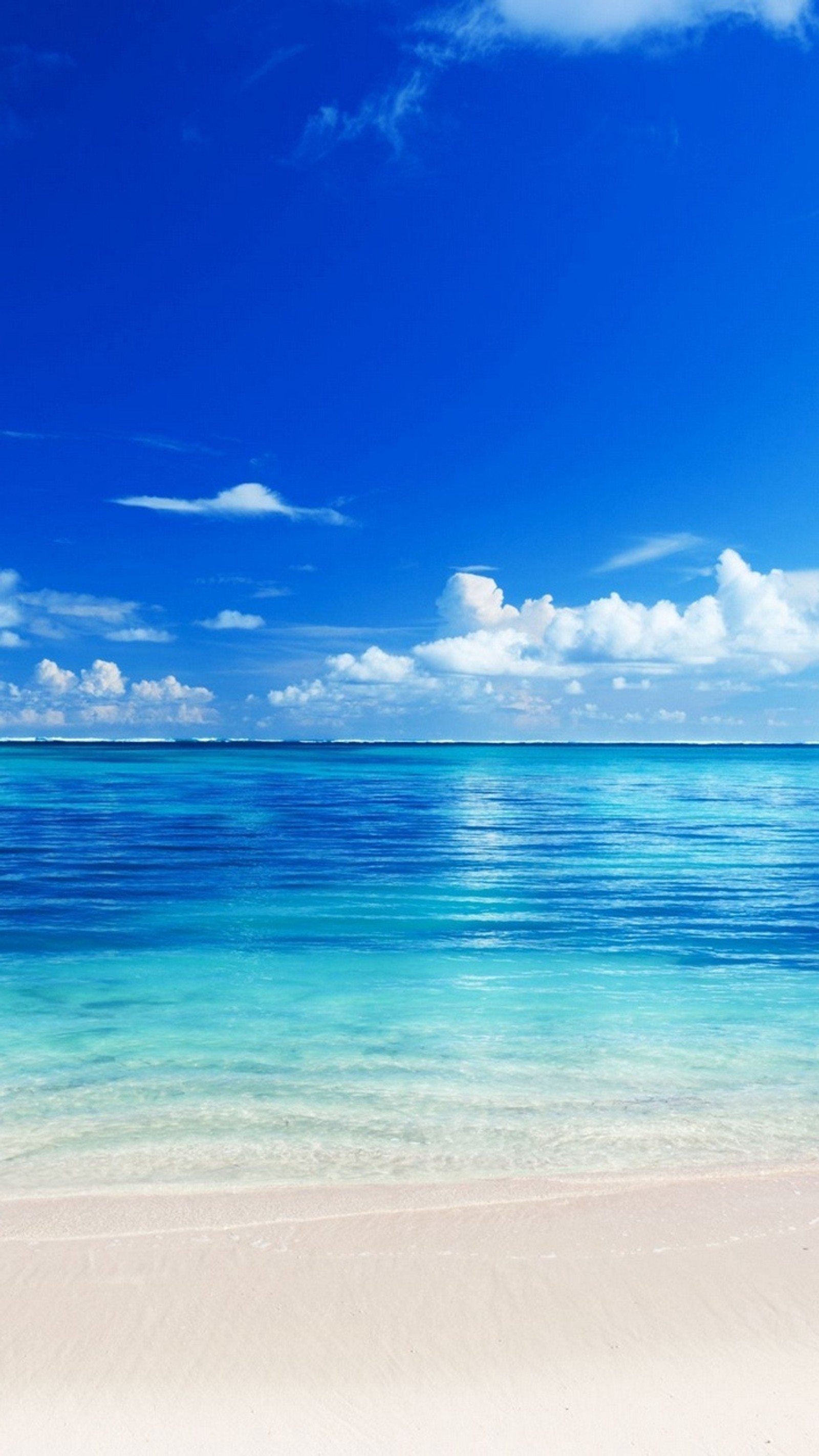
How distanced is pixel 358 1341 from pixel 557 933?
42.7 feet

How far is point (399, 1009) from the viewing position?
42.5 ft

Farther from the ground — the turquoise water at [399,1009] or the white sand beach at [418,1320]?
the white sand beach at [418,1320]

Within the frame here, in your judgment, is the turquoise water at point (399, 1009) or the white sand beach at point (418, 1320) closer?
the white sand beach at point (418, 1320)

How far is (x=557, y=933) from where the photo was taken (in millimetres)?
18000

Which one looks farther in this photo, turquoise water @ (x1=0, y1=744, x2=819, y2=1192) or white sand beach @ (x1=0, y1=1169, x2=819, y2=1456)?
turquoise water @ (x1=0, y1=744, x2=819, y2=1192)

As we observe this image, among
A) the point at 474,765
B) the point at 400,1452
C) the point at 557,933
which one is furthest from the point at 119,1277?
the point at 474,765

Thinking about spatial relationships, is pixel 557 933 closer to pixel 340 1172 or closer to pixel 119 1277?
pixel 340 1172

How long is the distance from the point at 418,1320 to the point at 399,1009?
24.4ft

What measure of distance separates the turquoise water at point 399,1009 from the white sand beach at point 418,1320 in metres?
0.75

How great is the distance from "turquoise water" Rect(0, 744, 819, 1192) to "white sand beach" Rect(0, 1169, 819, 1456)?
2.46 ft

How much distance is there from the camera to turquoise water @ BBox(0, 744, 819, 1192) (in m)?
8.25

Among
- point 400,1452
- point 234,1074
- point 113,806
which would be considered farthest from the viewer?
point 113,806

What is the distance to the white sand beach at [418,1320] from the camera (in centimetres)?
470

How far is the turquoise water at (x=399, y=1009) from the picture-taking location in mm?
8250
